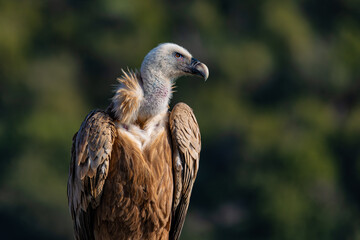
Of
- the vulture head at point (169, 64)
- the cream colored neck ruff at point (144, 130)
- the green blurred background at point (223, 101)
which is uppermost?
the vulture head at point (169, 64)

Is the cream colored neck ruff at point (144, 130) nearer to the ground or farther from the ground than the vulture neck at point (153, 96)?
nearer to the ground

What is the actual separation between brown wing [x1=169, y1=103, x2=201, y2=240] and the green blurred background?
62.3ft

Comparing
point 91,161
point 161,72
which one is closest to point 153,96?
point 161,72

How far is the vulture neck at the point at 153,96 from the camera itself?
267 inches

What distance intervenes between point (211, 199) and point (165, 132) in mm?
22846

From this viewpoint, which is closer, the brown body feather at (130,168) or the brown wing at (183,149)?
the brown body feather at (130,168)

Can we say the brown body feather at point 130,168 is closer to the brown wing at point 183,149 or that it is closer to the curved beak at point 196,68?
the brown wing at point 183,149

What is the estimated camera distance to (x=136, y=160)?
6590 millimetres

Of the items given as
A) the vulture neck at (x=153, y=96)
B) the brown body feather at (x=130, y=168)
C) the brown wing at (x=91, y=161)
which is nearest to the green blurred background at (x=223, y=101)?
the brown body feather at (x=130, y=168)

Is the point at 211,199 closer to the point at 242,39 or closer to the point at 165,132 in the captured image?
the point at 242,39

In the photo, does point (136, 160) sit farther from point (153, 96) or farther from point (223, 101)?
point (223, 101)

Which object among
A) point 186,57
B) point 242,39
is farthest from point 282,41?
point 186,57

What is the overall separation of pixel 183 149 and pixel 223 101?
88.2ft

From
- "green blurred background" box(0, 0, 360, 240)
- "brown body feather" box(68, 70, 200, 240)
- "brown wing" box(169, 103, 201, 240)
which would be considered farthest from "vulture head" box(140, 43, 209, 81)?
"green blurred background" box(0, 0, 360, 240)
